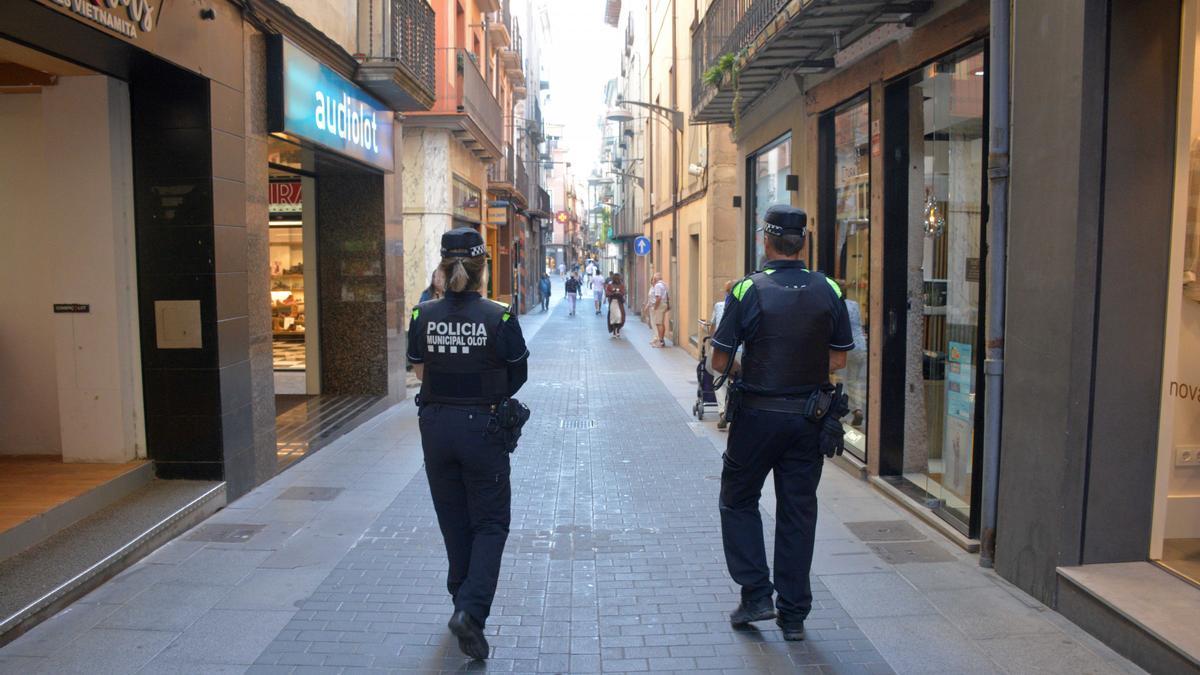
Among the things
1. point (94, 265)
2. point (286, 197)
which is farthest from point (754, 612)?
point (286, 197)

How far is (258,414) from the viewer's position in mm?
7746

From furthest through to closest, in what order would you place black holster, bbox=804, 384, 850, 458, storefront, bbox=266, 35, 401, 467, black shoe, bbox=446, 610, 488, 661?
storefront, bbox=266, 35, 401, 467, black holster, bbox=804, 384, 850, 458, black shoe, bbox=446, 610, 488, 661

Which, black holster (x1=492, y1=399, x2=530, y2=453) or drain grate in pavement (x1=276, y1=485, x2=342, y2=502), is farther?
drain grate in pavement (x1=276, y1=485, x2=342, y2=502)

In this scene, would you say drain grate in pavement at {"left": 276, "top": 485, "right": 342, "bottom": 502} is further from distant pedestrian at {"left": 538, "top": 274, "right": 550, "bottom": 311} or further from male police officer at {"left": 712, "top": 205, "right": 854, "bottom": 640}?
distant pedestrian at {"left": 538, "top": 274, "right": 550, "bottom": 311}

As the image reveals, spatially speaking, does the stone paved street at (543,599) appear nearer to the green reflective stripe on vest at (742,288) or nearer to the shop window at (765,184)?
the green reflective stripe on vest at (742,288)

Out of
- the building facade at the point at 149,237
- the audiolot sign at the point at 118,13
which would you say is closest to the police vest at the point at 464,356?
the audiolot sign at the point at 118,13

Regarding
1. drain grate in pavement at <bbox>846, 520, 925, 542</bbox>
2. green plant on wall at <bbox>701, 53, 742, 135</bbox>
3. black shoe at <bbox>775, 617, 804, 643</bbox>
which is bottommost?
drain grate in pavement at <bbox>846, 520, 925, 542</bbox>

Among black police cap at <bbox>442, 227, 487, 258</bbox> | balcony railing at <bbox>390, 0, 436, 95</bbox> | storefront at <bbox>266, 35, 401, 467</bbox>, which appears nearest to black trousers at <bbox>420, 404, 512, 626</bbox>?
black police cap at <bbox>442, 227, 487, 258</bbox>

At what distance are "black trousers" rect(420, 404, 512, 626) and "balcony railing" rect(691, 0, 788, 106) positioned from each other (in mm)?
5616

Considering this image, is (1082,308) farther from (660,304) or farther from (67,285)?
(660,304)

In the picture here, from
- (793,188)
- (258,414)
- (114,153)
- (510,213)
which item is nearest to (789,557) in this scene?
(258,414)

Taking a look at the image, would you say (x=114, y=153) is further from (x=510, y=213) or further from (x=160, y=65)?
(x=510, y=213)

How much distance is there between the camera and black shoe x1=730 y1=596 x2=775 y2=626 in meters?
4.64

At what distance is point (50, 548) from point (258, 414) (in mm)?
2360
